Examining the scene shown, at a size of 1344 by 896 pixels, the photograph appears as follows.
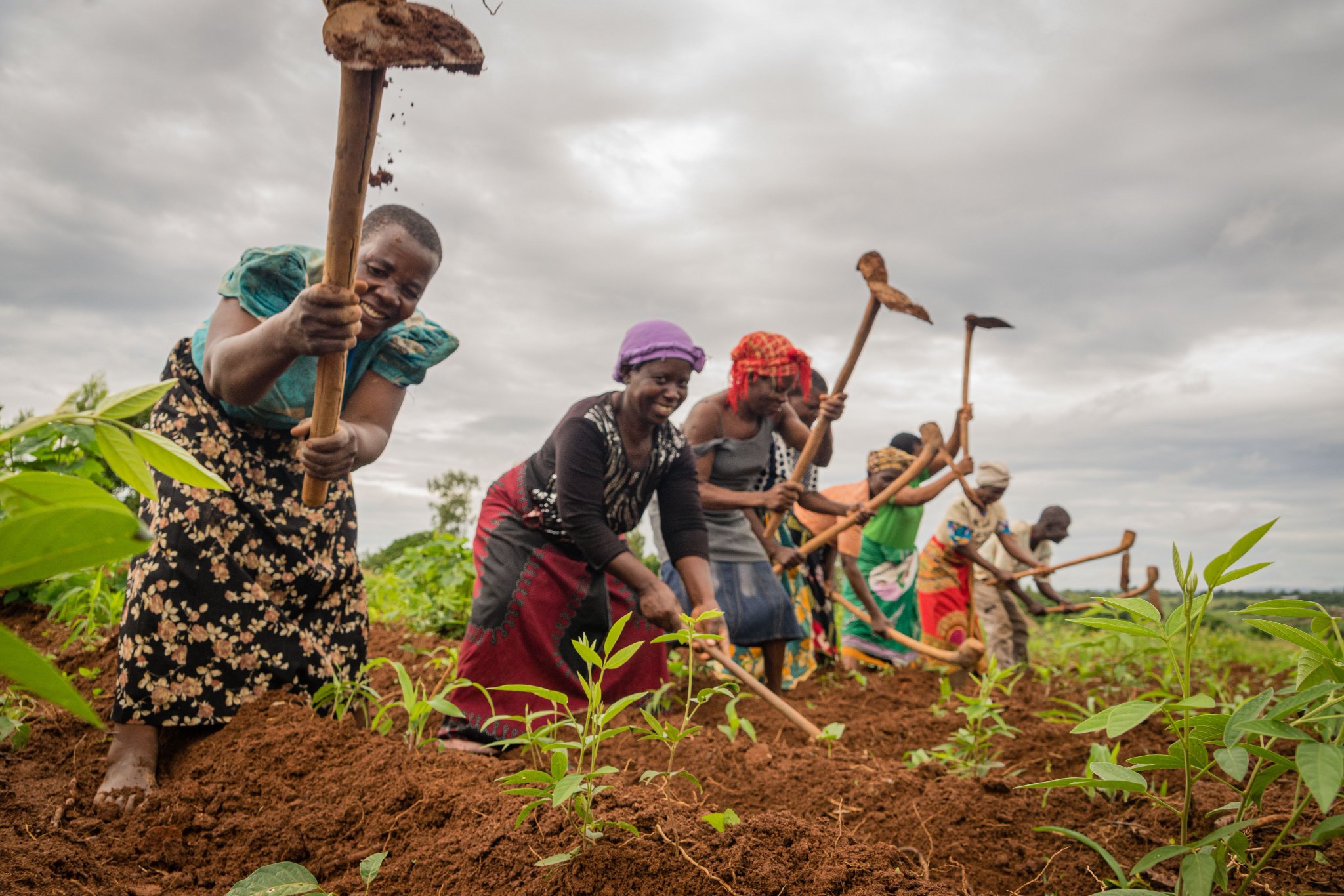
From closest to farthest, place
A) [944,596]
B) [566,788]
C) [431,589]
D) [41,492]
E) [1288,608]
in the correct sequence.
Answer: [41,492]
[1288,608]
[566,788]
[431,589]
[944,596]

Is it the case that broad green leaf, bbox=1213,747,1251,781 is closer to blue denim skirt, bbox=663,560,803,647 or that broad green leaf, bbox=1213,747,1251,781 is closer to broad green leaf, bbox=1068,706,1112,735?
broad green leaf, bbox=1068,706,1112,735

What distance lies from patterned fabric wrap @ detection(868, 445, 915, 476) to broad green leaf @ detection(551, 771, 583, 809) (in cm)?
525

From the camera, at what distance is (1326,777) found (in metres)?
0.87

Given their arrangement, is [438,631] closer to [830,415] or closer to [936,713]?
[830,415]

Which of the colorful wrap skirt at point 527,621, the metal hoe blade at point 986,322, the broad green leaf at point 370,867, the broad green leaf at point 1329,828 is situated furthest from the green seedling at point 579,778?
the metal hoe blade at point 986,322

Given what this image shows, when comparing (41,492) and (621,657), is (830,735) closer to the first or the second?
(621,657)

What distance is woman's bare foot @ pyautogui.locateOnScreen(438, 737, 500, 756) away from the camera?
9.29 feet

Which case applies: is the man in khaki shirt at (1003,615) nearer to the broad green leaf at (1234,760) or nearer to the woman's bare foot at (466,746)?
the woman's bare foot at (466,746)

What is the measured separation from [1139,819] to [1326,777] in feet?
3.68

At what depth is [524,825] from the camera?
152 centimetres

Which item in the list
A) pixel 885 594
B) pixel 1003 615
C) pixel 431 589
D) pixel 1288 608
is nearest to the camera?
pixel 1288 608

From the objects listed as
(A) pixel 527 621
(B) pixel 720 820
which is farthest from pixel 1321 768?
(A) pixel 527 621

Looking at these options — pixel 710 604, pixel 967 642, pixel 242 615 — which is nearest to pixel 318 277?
pixel 242 615

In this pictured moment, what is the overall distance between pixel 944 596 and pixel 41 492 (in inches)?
245
